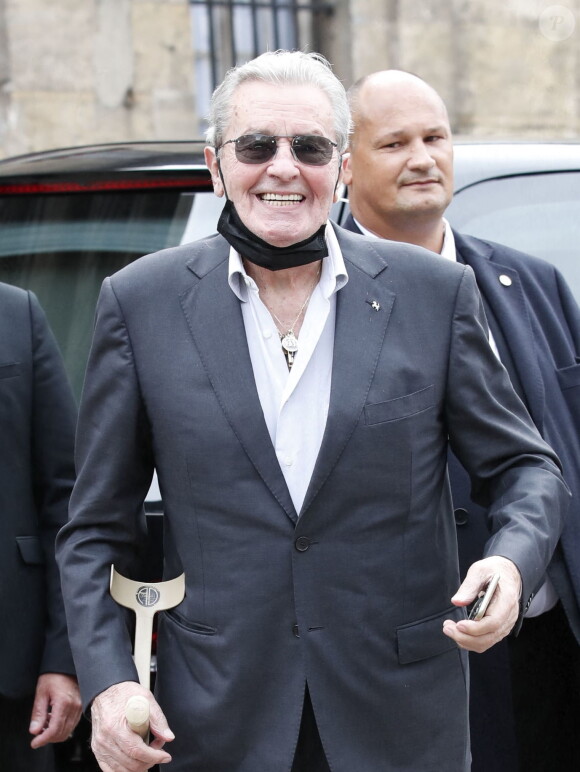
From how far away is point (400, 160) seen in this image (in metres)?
3.40

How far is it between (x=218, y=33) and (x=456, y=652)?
924cm

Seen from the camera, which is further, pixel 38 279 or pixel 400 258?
pixel 38 279

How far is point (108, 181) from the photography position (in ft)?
11.0

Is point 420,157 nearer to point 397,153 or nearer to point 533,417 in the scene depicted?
point 397,153

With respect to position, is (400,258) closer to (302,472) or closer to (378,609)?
(302,472)

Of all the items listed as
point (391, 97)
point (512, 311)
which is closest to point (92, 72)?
point (391, 97)

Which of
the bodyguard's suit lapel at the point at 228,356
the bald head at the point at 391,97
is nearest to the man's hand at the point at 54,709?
the bodyguard's suit lapel at the point at 228,356

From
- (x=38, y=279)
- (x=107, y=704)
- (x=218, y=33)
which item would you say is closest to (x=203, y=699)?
(x=107, y=704)

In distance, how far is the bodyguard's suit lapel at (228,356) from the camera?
2312 millimetres

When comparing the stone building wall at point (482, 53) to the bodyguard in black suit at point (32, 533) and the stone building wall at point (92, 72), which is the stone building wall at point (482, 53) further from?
the bodyguard in black suit at point (32, 533)

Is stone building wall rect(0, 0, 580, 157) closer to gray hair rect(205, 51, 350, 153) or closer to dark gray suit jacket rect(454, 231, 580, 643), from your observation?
dark gray suit jacket rect(454, 231, 580, 643)

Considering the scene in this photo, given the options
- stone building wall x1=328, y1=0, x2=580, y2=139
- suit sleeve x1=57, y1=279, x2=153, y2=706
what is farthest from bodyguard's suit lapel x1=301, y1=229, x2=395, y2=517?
stone building wall x1=328, y1=0, x2=580, y2=139

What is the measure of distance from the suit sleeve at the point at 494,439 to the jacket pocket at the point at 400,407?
6cm

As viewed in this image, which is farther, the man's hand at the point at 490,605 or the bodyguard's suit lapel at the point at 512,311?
the bodyguard's suit lapel at the point at 512,311
